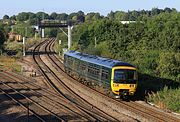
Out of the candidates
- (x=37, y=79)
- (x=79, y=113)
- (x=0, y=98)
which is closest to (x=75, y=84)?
(x=37, y=79)

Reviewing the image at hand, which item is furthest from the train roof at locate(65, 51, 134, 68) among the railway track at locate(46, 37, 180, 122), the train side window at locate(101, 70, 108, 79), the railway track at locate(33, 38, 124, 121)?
the railway track at locate(33, 38, 124, 121)

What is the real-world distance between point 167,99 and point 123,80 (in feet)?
10.5

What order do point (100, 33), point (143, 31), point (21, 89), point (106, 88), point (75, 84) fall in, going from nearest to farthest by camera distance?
point (106, 88) → point (21, 89) → point (75, 84) → point (143, 31) → point (100, 33)

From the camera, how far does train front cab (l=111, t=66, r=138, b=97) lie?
1123 inches

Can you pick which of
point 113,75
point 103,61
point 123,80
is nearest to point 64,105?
point 113,75

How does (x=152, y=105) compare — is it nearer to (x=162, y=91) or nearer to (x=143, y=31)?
(x=162, y=91)

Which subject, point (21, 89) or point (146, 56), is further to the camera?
point (146, 56)

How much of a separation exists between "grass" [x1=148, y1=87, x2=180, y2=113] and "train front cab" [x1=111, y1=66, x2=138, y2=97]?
56.5 inches

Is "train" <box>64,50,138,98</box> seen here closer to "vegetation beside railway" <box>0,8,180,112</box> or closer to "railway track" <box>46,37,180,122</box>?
"railway track" <box>46,37,180,122</box>

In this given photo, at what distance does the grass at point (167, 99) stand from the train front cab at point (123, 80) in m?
1.44

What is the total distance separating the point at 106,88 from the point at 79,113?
23.8 ft

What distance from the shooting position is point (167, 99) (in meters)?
26.8

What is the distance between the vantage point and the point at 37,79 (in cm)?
4109

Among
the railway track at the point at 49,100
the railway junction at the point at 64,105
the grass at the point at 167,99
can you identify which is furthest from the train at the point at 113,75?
the railway track at the point at 49,100
